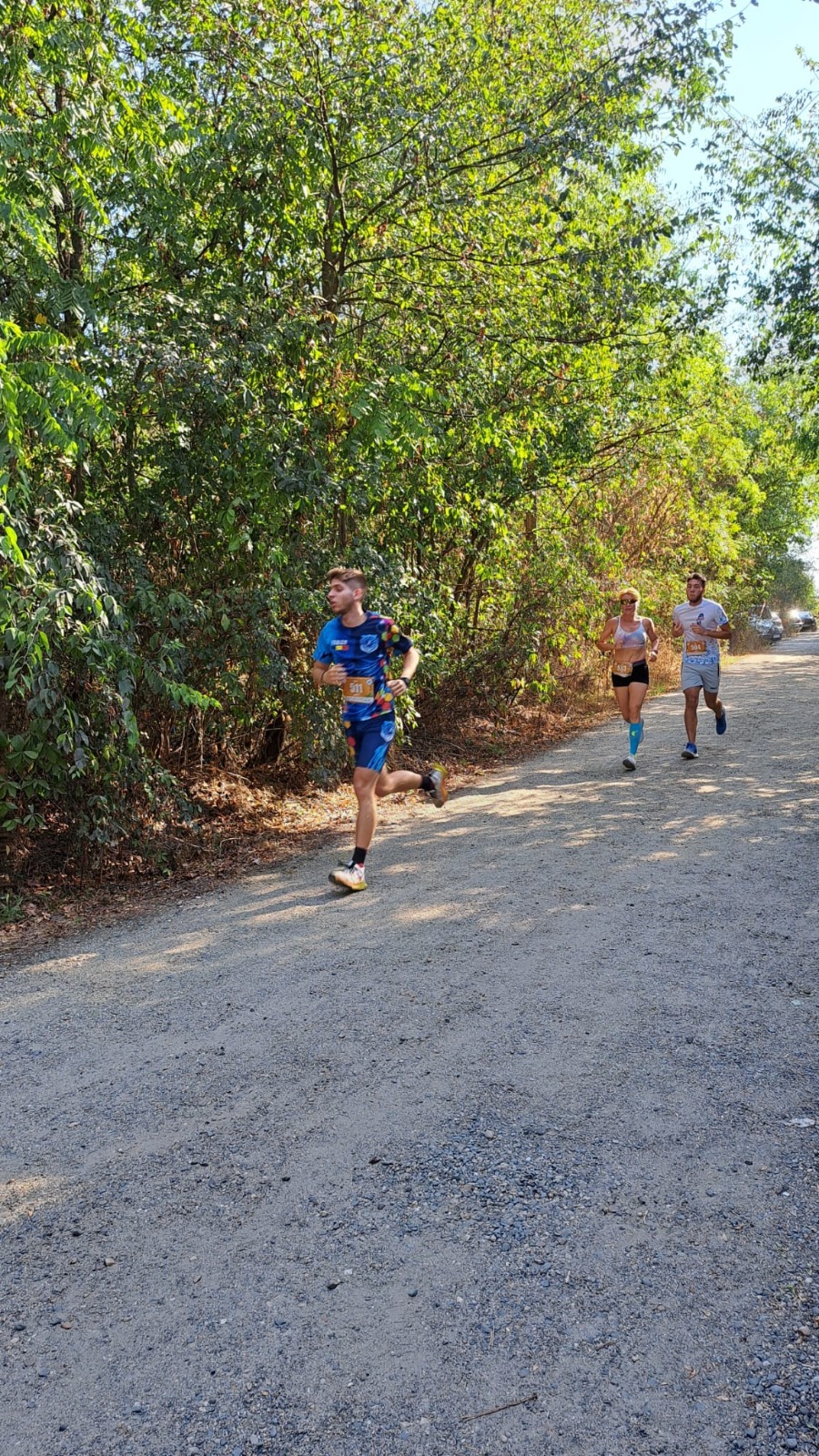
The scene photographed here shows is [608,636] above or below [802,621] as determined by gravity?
below

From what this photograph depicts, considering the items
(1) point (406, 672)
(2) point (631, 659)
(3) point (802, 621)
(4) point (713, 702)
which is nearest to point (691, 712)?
(4) point (713, 702)

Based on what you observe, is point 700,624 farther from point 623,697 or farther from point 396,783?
point 396,783

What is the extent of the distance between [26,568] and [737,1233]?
15.6 ft

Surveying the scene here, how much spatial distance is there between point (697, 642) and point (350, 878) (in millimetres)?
5924

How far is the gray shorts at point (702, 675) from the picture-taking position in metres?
11.0

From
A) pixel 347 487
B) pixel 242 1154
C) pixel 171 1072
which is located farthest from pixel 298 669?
pixel 242 1154

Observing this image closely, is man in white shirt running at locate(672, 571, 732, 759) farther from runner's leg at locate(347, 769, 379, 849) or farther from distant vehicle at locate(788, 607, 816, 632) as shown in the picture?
distant vehicle at locate(788, 607, 816, 632)

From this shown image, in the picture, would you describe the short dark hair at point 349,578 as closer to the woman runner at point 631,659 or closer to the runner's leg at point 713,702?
the woman runner at point 631,659

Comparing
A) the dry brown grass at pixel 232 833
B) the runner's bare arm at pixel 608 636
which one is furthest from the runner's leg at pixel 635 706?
the dry brown grass at pixel 232 833

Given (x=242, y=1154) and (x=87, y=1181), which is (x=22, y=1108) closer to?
(x=87, y=1181)

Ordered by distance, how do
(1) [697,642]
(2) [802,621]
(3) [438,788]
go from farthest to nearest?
(2) [802,621], (1) [697,642], (3) [438,788]

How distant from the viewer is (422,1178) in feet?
10.7

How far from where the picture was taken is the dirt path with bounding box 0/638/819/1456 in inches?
94.0

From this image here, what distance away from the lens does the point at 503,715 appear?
1391 cm
